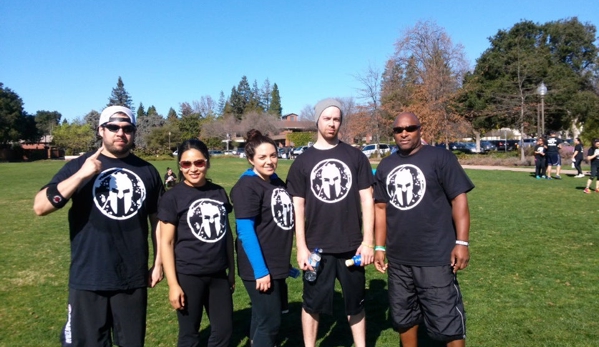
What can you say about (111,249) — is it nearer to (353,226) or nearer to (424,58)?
(353,226)

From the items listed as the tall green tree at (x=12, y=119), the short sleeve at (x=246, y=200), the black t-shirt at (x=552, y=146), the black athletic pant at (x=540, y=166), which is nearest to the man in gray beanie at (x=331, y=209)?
the short sleeve at (x=246, y=200)

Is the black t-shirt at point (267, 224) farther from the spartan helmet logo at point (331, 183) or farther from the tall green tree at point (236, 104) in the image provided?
the tall green tree at point (236, 104)

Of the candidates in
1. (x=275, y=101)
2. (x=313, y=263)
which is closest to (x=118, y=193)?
(x=313, y=263)

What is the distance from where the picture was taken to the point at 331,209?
335cm

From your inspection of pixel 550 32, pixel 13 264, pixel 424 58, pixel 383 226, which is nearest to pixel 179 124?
pixel 424 58

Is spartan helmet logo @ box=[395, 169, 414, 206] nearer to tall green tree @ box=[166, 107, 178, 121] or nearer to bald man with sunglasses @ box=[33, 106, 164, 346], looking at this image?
bald man with sunglasses @ box=[33, 106, 164, 346]

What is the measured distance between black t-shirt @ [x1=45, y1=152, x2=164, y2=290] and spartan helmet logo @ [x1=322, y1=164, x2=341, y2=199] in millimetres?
1332

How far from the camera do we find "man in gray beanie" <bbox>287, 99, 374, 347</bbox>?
3.35 metres

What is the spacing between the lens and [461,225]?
3203 millimetres

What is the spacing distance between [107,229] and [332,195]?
1601 mm

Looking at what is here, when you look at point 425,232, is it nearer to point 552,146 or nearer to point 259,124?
point 552,146

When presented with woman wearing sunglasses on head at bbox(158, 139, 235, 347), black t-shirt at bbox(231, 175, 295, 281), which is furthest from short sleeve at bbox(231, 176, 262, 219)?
woman wearing sunglasses on head at bbox(158, 139, 235, 347)

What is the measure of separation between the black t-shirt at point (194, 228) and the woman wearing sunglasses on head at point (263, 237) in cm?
17

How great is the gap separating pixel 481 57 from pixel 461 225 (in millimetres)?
45207
